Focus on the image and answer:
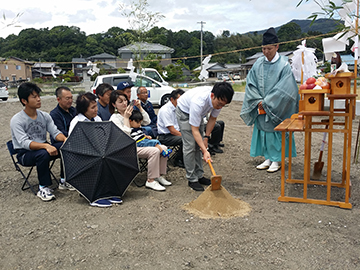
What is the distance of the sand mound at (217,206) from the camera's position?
2.92 meters

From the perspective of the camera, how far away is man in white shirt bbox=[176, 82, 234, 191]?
9.92 ft

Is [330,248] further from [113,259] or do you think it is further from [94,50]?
[94,50]

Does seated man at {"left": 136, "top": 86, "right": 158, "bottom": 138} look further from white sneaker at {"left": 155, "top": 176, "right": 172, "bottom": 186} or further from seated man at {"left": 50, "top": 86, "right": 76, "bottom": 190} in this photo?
seated man at {"left": 50, "top": 86, "right": 76, "bottom": 190}

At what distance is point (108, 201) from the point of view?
10.3 feet

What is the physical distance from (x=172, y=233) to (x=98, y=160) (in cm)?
100

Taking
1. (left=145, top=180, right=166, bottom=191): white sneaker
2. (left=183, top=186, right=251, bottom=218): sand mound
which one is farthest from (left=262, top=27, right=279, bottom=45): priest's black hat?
(left=145, top=180, right=166, bottom=191): white sneaker

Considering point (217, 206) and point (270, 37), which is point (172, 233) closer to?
point (217, 206)

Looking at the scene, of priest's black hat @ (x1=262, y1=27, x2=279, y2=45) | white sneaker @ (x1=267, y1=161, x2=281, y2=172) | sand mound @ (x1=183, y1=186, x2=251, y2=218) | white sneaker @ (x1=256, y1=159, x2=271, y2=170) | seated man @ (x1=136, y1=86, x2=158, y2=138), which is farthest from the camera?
seated man @ (x1=136, y1=86, x2=158, y2=138)

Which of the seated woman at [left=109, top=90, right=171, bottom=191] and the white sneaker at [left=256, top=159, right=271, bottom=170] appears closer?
the seated woman at [left=109, top=90, right=171, bottom=191]

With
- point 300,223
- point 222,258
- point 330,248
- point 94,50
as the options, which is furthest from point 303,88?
point 94,50

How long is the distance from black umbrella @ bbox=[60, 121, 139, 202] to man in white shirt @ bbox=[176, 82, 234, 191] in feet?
1.96

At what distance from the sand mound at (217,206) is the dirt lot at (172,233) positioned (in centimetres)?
9

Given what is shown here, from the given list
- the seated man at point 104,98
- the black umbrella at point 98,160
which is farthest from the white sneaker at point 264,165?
the seated man at point 104,98

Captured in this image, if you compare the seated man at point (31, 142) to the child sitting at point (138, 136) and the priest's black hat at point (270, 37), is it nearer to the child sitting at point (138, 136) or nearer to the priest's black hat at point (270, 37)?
the child sitting at point (138, 136)
